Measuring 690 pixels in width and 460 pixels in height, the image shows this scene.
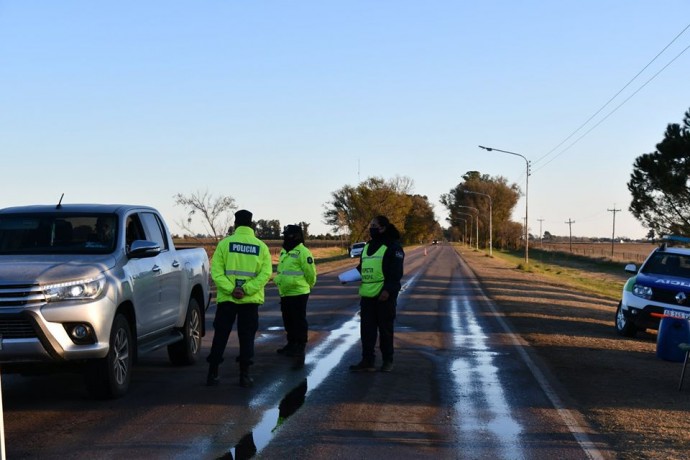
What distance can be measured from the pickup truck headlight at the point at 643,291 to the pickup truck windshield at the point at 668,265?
2.55 feet

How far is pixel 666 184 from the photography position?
140ft

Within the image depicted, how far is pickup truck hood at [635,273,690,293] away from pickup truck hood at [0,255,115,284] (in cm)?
1032

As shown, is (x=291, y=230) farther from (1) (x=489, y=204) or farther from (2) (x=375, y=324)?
(1) (x=489, y=204)

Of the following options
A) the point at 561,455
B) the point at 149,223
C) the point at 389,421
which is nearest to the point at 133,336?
the point at 149,223

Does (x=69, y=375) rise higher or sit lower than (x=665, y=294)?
lower

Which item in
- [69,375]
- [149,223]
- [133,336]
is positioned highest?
[149,223]

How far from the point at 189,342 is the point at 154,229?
1.52 meters

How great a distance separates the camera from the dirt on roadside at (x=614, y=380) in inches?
285

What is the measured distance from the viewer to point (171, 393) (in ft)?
29.1

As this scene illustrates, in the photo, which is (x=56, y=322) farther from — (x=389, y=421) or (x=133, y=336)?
(x=389, y=421)

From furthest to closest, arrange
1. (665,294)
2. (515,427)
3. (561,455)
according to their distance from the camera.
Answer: (665,294), (515,427), (561,455)

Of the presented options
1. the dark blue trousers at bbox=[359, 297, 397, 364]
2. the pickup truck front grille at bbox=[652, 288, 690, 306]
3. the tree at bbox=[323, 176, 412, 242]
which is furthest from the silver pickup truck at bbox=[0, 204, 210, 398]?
the tree at bbox=[323, 176, 412, 242]

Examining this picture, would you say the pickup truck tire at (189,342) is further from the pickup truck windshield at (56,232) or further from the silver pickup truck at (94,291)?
the pickup truck windshield at (56,232)

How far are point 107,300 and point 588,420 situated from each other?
180 inches
